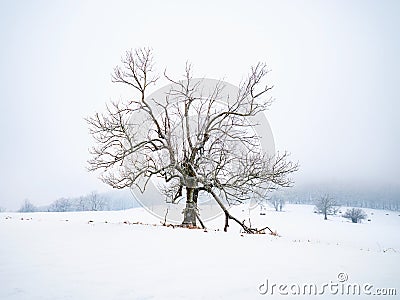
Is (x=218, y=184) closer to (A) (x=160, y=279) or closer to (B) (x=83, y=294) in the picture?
(A) (x=160, y=279)

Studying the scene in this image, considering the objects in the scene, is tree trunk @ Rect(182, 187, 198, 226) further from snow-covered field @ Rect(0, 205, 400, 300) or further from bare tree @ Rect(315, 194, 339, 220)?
bare tree @ Rect(315, 194, 339, 220)

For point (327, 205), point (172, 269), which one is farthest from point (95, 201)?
point (172, 269)

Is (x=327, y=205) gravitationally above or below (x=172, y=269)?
below

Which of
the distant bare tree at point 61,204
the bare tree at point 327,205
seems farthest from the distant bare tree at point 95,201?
the bare tree at point 327,205

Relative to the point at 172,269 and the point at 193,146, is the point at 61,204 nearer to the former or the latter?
the point at 193,146

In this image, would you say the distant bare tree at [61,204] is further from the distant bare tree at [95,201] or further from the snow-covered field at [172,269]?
the snow-covered field at [172,269]

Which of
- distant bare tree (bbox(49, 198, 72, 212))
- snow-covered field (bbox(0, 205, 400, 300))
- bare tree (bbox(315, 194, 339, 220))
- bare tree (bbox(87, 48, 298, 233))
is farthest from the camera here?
distant bare tree (bbox(49, 198, 72, 212))

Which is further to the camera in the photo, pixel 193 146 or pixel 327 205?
Result: pixel 327 205

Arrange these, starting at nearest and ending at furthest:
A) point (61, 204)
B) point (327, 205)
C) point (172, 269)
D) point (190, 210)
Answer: point (172, 269), point (190, 210), point (327, 205), point (61, 204)

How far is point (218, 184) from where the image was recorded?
12906mm

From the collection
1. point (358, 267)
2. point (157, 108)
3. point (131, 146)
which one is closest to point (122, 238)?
point (358, 267)

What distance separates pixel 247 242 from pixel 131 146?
794 centimetres

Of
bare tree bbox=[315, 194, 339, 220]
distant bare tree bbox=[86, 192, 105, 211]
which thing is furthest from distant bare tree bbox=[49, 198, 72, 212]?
bare tree bbox=[315, 194, 339, 220]

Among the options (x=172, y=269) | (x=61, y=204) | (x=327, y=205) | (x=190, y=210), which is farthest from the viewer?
(x=61, y=204)
